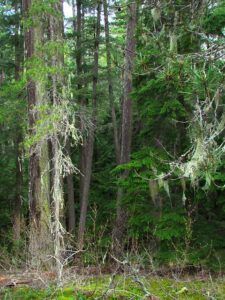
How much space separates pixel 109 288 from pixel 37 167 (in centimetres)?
413

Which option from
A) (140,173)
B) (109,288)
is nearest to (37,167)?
(140,173)

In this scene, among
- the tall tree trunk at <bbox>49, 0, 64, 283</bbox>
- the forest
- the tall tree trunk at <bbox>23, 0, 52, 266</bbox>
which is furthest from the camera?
the tall tree trunk at <bbox>23, 0, 52, 266</bbox>

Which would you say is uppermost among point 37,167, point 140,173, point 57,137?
point 57,137

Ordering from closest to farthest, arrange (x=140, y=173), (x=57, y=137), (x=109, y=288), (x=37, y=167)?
(x=109, y=288), (x=140, y=173), (x=57, y=137), (x=37, y=167)

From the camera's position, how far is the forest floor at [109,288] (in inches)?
259

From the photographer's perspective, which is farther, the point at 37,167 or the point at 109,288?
the point at 37,167

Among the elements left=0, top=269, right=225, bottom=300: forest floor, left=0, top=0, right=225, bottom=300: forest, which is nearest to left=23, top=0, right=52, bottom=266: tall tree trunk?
left=0, top=0, right=225, bottom=300: forest

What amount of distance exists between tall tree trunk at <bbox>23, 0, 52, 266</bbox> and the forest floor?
1.80m

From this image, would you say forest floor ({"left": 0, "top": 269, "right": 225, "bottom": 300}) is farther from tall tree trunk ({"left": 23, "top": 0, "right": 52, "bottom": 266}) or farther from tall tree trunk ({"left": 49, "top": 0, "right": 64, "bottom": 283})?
tall tree trunk ({"left": 23, "top": 0, "right": 52, "bottom": 266})

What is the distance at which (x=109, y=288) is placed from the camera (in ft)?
21.3

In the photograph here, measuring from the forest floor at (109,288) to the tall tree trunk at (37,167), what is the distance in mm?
1801

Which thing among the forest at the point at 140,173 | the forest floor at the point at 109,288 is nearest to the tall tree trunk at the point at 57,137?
the forest at the point at 140,173

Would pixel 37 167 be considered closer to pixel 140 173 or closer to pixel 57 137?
pixel 57 137

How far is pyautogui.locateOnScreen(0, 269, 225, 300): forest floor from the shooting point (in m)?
6.59
